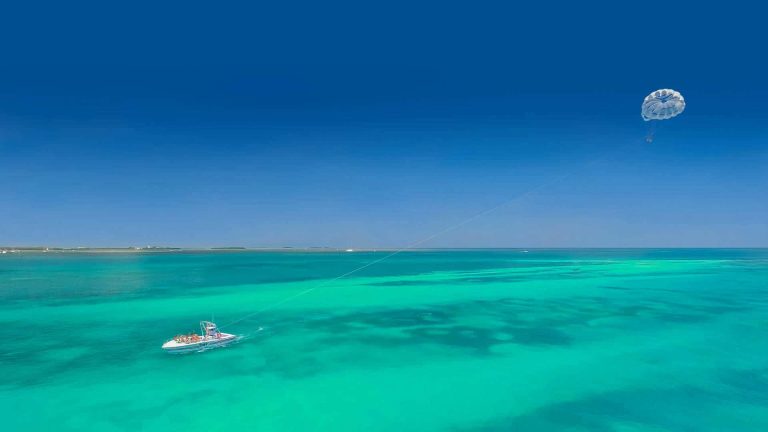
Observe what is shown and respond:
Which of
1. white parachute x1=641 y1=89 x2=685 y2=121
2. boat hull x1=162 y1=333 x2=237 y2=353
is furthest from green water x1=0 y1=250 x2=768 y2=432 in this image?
white parachute x1=641 y1=89 x2=685 y2=121

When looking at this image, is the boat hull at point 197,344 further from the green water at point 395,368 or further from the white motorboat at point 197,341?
the green water at point 395,368

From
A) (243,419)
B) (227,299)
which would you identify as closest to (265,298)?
(227,299)

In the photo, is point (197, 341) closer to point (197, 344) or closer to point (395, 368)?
point (197, 344)

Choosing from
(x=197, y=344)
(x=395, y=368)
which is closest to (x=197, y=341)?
(x=197, y=344)

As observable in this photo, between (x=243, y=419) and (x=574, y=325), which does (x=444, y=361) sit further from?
(x=574, y=325)

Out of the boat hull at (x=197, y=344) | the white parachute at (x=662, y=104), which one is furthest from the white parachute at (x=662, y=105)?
the boat hull at (x=197, y=344)

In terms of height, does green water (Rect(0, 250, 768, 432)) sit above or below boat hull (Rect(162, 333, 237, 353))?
below

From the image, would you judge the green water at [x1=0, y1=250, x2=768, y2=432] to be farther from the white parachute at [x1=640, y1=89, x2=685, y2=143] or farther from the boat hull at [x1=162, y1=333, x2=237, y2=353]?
the white parachute at [x1=640, y1=89, x2=685, y2=143]
